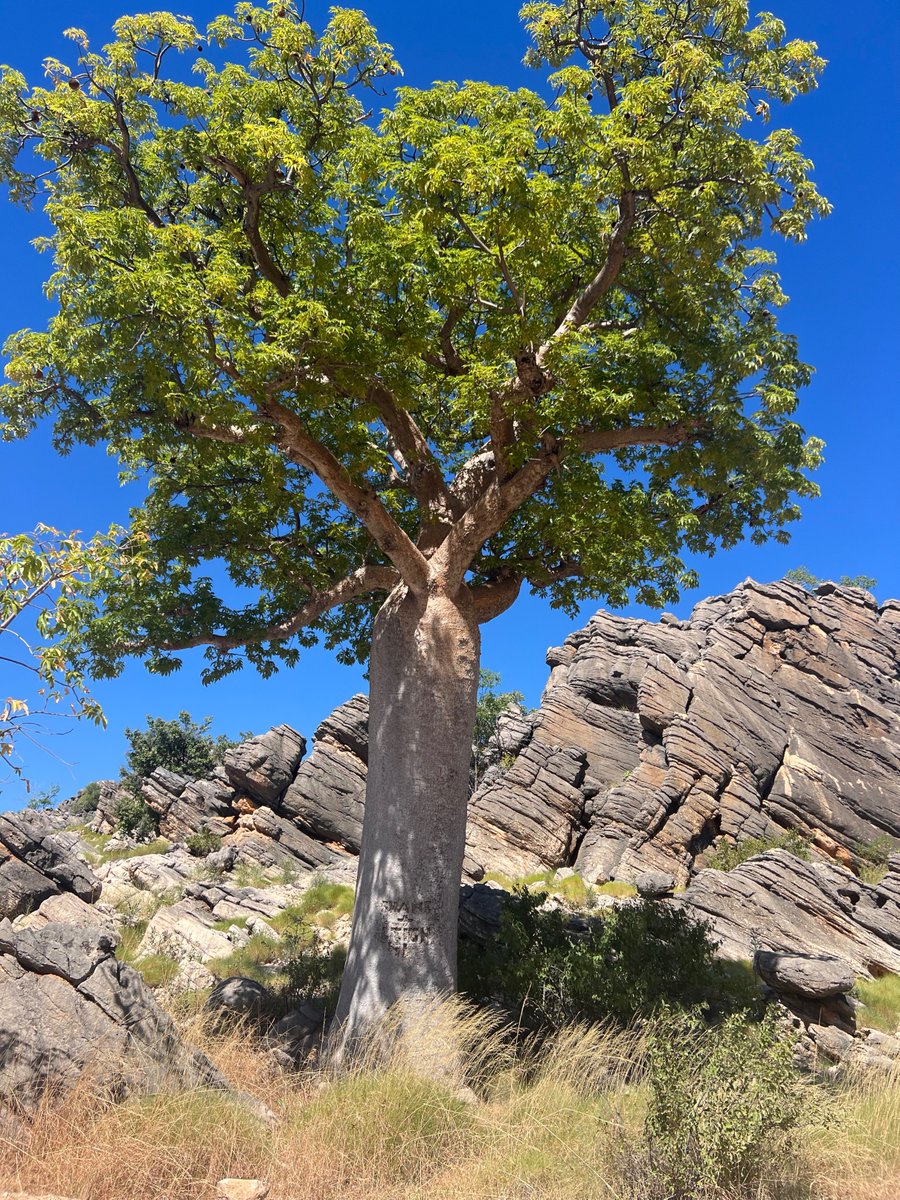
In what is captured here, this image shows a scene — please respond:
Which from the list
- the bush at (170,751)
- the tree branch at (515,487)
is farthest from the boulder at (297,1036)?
the bush at (170,751)

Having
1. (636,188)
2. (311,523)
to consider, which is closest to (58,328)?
(311,523)

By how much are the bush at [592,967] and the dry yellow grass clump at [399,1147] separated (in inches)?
116

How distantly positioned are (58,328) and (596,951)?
36.1ft

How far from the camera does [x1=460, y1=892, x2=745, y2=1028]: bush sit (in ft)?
34.0

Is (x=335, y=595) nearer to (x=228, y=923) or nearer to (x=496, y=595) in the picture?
(x=496, y=595)

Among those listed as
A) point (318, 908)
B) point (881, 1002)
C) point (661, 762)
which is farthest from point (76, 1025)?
point (661, 762)

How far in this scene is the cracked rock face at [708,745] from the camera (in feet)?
89.5

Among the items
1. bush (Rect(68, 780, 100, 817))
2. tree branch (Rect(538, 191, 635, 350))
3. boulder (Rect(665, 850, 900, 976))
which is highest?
tree branch (Rect(538, 191, 635, 350))

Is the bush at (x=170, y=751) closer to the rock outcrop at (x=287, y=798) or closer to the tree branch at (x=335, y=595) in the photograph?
the rock outcrop at (x=287, y=798)

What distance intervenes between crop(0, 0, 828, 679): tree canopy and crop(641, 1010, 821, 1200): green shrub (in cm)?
629

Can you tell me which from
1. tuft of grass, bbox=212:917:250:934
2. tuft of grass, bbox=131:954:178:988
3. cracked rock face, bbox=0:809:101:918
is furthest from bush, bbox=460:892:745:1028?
cracked rock face, bbox=0:809:101:918

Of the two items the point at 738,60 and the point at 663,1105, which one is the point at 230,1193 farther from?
the point at 738,60

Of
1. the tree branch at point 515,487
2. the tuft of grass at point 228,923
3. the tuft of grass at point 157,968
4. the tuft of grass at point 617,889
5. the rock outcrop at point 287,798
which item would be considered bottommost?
the tuft of grass at point 157,968

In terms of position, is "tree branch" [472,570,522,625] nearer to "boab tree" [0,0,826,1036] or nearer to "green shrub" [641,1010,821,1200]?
"boab tree" [0,0,826,1036]
